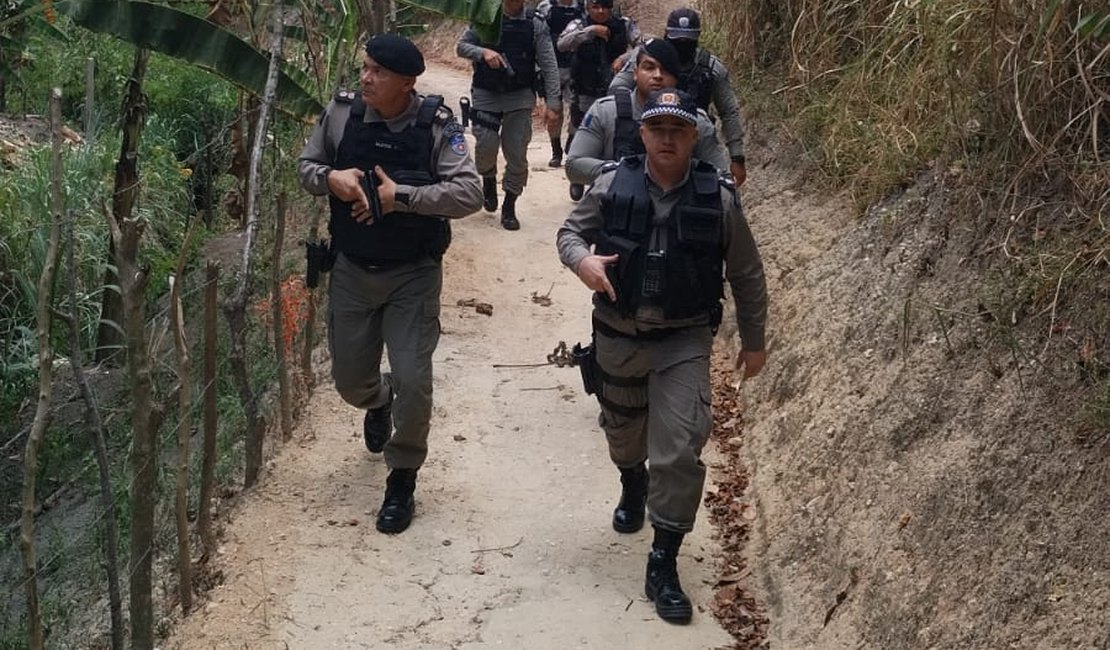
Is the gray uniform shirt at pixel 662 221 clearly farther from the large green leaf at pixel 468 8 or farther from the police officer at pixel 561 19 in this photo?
the police officer at pixel 561 19

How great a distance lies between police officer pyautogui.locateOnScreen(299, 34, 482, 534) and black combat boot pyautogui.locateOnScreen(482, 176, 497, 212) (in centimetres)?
497

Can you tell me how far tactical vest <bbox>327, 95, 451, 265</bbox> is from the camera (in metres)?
5.22

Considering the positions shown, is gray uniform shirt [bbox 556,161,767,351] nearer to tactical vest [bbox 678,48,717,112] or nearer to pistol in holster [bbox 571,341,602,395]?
Result: pistol in holster [bbox 571,341,602,395]

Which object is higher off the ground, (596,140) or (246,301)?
(596,140)

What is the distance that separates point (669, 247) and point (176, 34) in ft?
9.21

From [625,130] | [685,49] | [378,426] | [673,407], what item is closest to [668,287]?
[673,407]

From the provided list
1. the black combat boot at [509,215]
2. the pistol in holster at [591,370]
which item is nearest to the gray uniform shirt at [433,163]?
the pistol in holster at [591,370]

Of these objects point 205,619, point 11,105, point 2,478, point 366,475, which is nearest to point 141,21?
point 366,475

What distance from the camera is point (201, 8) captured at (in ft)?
24.1

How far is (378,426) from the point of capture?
6.15m

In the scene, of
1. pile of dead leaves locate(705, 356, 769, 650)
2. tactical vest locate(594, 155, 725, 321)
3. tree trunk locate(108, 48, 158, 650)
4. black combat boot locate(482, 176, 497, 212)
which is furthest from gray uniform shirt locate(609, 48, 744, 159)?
tree trunk locate(108, 48, 158, 650)

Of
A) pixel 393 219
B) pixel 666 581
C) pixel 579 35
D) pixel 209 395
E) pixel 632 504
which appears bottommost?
pixel 632 504

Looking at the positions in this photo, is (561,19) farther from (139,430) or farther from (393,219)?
(139,430)

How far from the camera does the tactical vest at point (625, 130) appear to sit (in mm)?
6180
